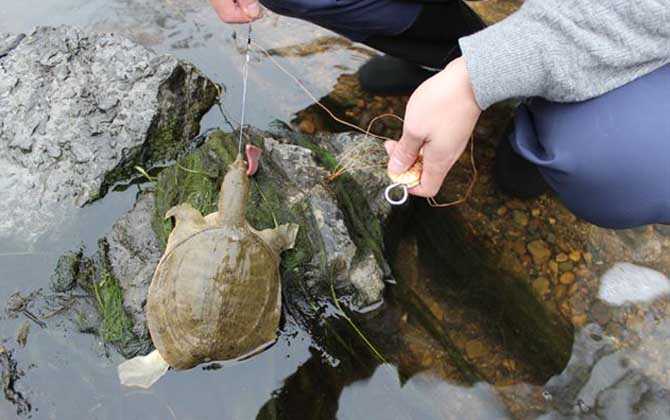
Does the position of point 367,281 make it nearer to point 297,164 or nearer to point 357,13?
point 297,164

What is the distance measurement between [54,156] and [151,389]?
4.51ft

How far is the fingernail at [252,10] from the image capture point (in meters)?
2.59

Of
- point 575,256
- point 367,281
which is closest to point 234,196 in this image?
point 367,281

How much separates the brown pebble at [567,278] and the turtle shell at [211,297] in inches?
61.1

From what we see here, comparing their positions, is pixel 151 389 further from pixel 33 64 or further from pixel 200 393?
pixel 33 64

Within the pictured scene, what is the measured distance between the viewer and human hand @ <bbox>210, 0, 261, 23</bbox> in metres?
2.52

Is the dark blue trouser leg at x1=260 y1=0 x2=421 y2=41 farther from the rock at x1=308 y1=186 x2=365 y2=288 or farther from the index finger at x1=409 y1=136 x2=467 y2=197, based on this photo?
the index finger at x1=409 y1=136 x2=467 y2=197

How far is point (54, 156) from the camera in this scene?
292 centimetres

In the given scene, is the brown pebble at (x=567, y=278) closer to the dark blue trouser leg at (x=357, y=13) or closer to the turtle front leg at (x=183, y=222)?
the dark blue trouser leg at (x=357, y=13)

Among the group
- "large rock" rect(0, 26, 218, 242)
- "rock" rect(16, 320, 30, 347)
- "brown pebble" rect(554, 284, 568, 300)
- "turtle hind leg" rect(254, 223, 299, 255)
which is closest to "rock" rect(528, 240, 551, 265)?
"brown pebble" rect(554, 284, 568, 300)

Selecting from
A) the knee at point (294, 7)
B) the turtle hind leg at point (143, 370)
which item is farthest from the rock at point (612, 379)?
the knee at point (294, 7)

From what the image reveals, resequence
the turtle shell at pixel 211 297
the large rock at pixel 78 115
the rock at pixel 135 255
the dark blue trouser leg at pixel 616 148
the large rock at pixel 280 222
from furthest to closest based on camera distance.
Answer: the large rock at pixel 78 115 < the large rock at pixel 280 222 < the rock at pixel 135 255 < the turtle shell at pixel 211 297 < the dark blue trouser leg at pixel 616 148

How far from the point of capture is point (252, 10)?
2.61 metres

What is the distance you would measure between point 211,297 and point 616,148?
1.62 metres
